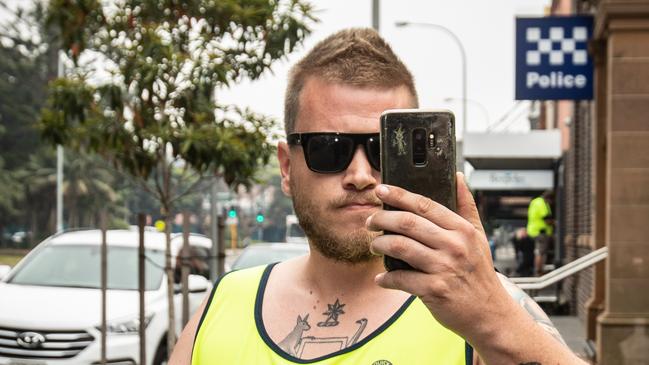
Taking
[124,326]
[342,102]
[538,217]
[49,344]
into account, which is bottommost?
[49,344]

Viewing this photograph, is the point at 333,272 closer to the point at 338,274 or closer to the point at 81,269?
the point at 338,274

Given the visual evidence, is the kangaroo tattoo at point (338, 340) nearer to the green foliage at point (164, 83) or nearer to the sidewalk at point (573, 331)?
the green foliage at point (164, 83)

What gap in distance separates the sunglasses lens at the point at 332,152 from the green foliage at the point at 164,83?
5.52 metres

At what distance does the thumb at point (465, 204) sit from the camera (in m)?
1.70

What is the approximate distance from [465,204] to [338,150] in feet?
2.39

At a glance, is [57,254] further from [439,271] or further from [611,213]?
[439,271]

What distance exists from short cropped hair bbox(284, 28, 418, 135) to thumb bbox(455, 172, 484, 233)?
708 millimetres

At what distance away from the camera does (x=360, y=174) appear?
7.75 ft

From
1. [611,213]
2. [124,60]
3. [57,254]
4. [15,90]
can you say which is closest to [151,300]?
[57,254]

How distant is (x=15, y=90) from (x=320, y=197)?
65.3 meters

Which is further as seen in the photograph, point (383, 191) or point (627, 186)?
point (627, 186)

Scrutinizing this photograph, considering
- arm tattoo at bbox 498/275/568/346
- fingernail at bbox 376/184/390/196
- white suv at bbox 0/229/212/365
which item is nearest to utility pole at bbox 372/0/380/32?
white suv at bbox 0/229/212/365

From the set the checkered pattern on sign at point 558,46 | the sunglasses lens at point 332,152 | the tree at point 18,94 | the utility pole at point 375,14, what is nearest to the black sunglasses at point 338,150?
the sunglasses lens at point 332,152

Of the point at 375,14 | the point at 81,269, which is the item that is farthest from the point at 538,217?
the point at 81,269
